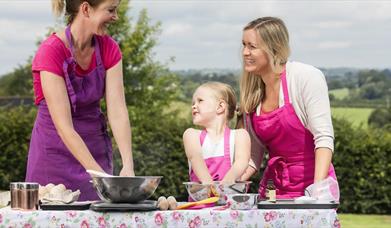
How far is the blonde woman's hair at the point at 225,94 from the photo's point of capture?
449cm

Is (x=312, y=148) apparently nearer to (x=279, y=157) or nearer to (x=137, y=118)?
(x=279, y=157)

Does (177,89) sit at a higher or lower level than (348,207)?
higher

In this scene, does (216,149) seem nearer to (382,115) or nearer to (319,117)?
(319,117)

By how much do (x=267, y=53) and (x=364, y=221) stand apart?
8819 mm

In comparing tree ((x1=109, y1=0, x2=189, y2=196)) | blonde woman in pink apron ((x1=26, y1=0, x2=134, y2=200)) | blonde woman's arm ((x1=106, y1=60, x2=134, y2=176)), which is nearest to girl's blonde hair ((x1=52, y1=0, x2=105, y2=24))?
blonde woman in pink apron ((x1=26, y1=0, x2=134, y2=200))

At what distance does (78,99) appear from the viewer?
Result: 4246 millimetres

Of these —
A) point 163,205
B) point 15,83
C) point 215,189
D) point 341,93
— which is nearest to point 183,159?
point 215,189

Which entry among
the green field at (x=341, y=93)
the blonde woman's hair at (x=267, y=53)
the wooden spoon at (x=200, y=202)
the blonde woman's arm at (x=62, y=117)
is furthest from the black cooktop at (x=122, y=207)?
the green field at (x=341, y=93)

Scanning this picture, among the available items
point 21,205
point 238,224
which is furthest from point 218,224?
point 21,205

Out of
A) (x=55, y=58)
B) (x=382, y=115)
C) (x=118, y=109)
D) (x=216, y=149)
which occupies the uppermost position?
(x=55, y=58)

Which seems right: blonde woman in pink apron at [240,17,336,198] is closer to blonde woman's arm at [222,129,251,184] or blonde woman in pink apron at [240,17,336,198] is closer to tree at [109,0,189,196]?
blonde woman's arm at [222,129,251,184]

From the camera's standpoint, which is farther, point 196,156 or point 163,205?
point 196,156

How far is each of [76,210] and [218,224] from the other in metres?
0.59

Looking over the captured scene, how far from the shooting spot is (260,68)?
4.32 m
